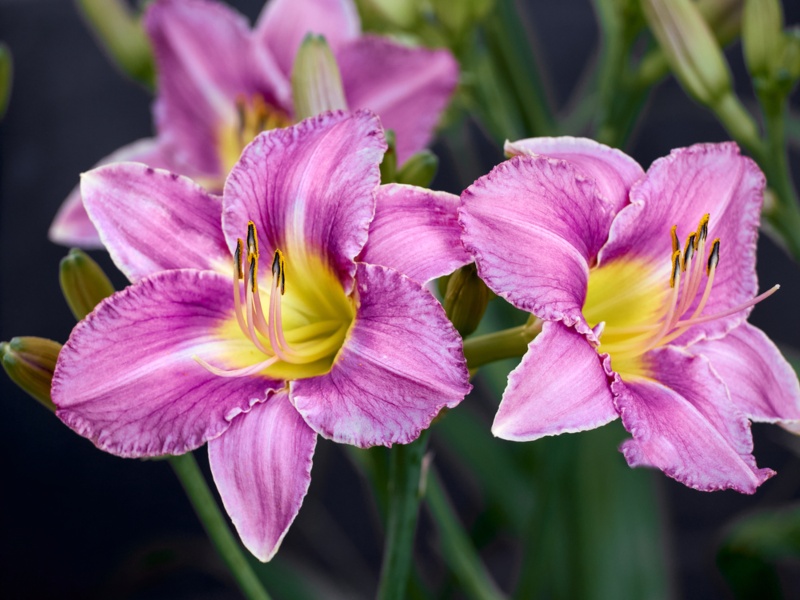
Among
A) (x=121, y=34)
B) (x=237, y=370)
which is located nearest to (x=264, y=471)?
(x=237, y=370)

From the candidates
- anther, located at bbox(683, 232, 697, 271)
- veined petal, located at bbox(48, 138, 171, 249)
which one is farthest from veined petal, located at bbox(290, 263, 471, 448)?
veined petal, located at bbox(48, 138, 171, 249)

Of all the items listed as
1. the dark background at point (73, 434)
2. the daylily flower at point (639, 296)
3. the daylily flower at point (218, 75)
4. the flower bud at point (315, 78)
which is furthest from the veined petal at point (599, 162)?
the dark background at point (73, 434)

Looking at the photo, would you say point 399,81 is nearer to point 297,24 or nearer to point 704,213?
point 297,24

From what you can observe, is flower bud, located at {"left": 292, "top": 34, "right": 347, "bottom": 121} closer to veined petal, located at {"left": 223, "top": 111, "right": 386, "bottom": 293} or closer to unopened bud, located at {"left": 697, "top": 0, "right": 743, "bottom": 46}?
veined petal, located at {"left": 223, "top": 111, "right": 386, "bottom": 293}

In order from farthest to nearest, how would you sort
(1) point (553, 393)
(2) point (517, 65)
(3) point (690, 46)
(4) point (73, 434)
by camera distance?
1. (4) point (73, 434)
2. (2) point (517, 65)
3. (3) point (690, 46)
4. (1) point (553, 393)

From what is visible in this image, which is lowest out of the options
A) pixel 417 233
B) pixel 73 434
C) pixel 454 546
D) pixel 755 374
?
pixel 73 434
